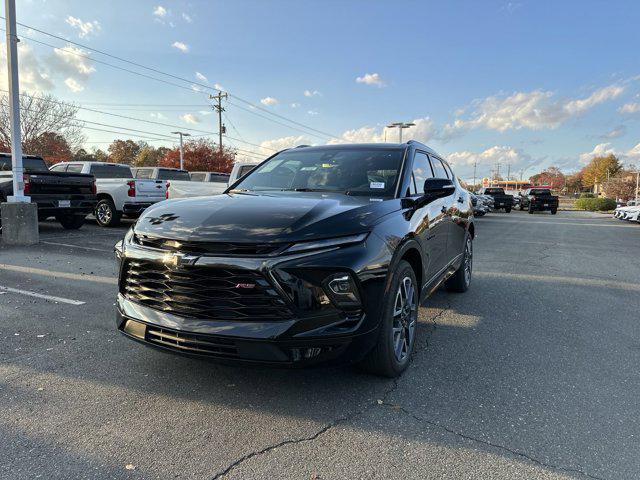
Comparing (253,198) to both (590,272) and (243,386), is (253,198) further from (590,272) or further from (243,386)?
→ (590,272)

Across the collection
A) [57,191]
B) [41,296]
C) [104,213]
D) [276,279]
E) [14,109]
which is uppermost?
[14,109]

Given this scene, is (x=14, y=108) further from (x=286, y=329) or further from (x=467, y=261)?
(x=286, y=329)

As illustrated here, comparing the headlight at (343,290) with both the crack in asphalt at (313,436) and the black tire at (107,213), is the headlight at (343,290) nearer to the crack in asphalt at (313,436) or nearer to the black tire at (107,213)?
the crack in asphalt at (313,436)

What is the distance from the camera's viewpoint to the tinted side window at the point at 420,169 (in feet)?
14.0

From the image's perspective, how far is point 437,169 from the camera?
535cm

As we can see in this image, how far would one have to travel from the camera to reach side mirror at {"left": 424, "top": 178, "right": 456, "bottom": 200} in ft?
12.7

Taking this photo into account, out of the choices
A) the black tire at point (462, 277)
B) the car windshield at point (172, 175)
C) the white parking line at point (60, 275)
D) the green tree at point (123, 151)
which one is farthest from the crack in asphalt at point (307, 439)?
the green tree at point (123, 151)

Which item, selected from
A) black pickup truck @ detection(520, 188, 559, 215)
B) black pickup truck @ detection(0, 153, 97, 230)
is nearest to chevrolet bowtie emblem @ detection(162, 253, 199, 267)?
black pickup truck @ detection(0, 153, 97, 230)

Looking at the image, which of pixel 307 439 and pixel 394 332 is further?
pixel 394 332

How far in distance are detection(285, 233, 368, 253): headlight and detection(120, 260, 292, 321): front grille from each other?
27 cm

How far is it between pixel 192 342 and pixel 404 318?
1.56 meters

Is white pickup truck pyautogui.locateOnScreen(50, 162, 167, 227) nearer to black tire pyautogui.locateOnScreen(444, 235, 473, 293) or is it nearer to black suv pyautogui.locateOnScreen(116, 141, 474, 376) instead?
black tire pyautogui.locateOnScreen(444, 235, 473, 293)

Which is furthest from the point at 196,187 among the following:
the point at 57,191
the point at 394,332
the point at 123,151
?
the point at 123,151

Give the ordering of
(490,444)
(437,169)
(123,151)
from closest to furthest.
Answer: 1. (490,444)
2. (437,169)
3. (123,151)
